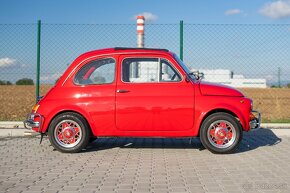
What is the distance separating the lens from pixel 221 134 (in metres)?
7.33

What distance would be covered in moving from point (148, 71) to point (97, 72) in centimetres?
95

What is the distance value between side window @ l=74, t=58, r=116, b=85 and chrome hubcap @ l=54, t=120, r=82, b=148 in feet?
2.63

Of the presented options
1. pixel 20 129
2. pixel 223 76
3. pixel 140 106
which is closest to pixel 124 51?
pixel 140 106

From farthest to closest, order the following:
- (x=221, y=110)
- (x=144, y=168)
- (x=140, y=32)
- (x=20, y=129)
A: (x=140, y=32) → (x=20, y=129) → (x=221, y=110) → (x=144, y=168)

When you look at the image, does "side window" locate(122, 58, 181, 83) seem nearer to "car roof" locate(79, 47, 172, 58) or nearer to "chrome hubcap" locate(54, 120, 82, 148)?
"car roof" locate(79, 47, 172, 58)

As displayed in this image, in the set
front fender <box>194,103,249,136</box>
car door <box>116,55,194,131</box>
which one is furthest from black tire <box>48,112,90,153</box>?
front fender <box>194,103,249,136</box>

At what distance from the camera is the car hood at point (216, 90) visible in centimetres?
732

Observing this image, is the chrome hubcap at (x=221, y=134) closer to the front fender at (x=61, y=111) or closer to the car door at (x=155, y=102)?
the car door at (x=155, y=102)

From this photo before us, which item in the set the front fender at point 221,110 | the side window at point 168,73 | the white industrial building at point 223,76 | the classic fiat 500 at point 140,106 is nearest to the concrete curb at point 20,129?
the white industrial building at point 223,76

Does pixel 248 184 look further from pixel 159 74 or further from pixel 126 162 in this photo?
pixel 159 74

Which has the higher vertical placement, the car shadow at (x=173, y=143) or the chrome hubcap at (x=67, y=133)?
the chrome hubcap at (x=67, y=133)

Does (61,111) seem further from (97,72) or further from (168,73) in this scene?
(168,73)

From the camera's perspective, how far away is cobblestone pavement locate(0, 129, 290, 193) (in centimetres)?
518

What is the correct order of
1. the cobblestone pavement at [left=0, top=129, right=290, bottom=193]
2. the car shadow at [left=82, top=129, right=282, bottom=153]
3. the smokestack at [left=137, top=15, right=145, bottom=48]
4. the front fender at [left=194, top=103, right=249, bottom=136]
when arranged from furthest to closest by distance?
the smokestack at [left=137, top=15, right=145, bottom=48]
the car shadow at [left=82, top=129, right=282, bottom=153]
the front fender at [left=194, top=103, right=249, bottom=136]
the cobblestone pavement at [left=0, top=129, right=290, bottom=193]
